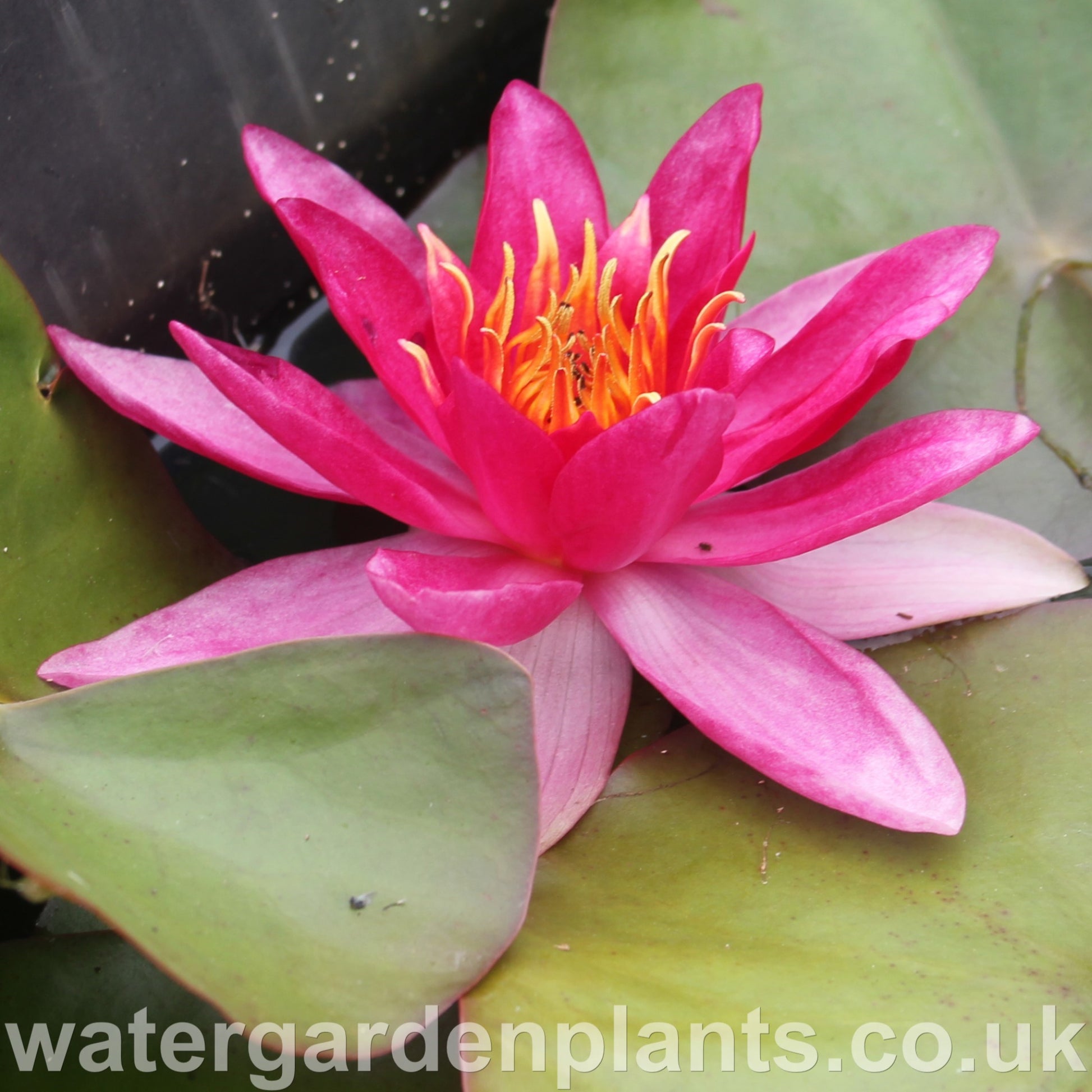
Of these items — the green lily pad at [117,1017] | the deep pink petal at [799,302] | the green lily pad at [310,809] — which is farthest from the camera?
the deep pink petal at [799,302]

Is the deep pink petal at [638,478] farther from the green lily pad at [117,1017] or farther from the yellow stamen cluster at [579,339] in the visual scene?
the green lily pad at [117,1017]

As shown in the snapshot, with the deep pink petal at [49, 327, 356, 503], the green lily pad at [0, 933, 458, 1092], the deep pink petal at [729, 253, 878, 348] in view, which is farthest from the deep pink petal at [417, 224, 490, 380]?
the green lily pad at [0, 933, 458, 1092]

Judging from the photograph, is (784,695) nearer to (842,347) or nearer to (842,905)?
(842,905)

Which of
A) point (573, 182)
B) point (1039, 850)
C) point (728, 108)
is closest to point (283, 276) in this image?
point (573, 182)

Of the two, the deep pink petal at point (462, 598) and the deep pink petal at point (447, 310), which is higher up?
the deep pink petal at point (447, 310)

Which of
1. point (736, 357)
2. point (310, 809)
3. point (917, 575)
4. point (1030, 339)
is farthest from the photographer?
point (1030, 339)

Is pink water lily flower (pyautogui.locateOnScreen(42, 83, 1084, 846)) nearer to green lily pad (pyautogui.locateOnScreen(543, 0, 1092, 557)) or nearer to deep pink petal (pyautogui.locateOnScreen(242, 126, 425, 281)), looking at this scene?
deep pink petal (pyautogui.locateOnScreen(242, 126, 425, 281))

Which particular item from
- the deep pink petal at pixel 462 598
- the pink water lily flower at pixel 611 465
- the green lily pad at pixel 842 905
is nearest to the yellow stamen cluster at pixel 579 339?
the pink water lily flower at pixel 611 465

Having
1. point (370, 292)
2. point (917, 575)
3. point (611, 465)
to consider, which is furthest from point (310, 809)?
point (917, 575)
